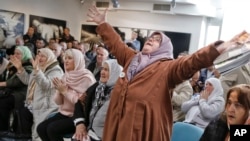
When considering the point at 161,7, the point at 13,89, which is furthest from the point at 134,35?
the point at 13,89

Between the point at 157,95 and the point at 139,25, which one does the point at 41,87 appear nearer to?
the point at 157,95

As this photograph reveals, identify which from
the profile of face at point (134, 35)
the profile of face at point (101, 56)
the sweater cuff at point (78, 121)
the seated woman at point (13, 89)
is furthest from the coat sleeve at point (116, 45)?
the profile of face at point (134, 35)

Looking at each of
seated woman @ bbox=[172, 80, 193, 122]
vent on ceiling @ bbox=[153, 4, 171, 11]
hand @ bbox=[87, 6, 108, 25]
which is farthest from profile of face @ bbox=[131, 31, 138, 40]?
hand @ bbox=[87, 6, 108, 25]

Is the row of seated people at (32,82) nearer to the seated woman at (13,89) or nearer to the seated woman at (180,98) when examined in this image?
the seated woman at (13,89)

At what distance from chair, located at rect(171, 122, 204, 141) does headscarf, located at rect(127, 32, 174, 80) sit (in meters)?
0.44

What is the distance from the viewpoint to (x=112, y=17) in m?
9.20

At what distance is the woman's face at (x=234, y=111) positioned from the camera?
5.16ft

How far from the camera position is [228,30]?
747 centimetres

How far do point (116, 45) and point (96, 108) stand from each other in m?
0.65

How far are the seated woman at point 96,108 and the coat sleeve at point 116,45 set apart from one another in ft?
1.65

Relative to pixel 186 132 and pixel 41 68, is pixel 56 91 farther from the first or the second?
pixel 186 132

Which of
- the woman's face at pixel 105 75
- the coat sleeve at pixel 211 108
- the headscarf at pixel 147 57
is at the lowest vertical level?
the coat sleeve at pixel 211 108

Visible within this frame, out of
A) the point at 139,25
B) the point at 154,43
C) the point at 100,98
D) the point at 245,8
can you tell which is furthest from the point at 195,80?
the point at 139,25

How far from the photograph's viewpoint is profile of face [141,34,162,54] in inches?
78.4
